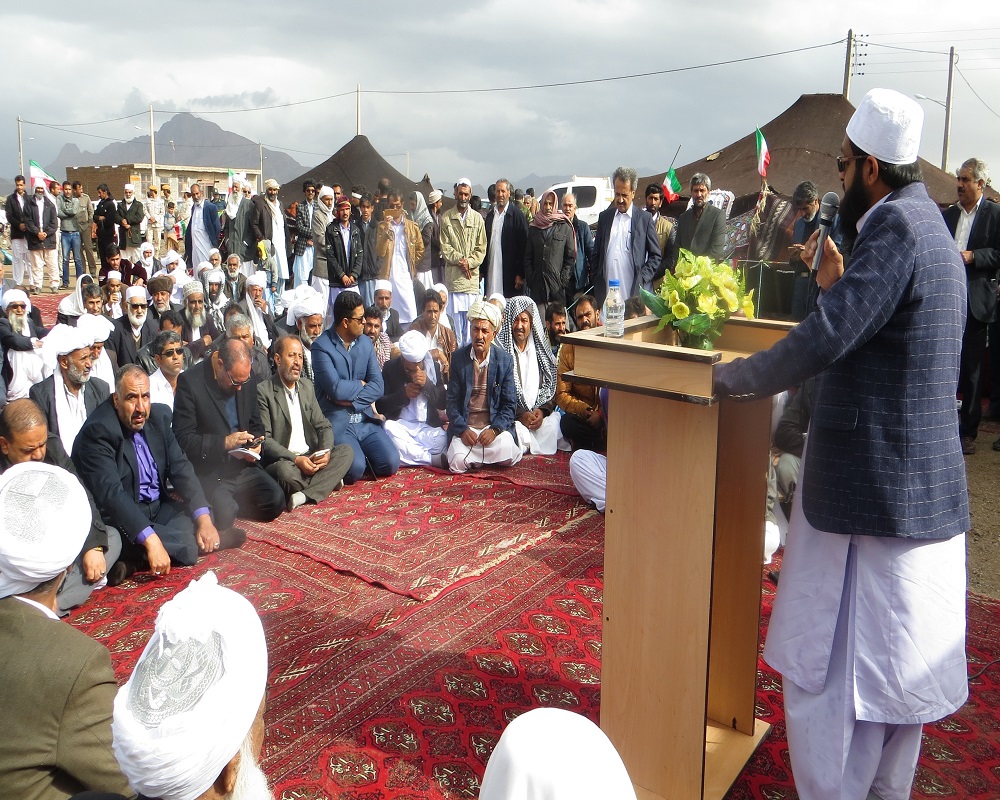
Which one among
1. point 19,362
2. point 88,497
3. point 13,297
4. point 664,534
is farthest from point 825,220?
point 13,297

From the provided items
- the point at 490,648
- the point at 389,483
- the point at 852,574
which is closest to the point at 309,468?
the point at 389,483

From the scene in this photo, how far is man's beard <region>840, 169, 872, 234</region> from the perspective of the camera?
7.38 feet

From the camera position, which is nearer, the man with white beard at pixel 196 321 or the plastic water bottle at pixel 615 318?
the plastic water bottle at pixel 615 318

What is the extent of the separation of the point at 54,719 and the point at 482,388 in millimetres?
4675

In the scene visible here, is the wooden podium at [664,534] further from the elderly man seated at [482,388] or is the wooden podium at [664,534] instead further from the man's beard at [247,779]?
the elderly man seated at [482,388]

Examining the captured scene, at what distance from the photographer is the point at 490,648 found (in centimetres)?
352

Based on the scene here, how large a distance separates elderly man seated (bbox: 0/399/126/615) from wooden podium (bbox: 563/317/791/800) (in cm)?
255

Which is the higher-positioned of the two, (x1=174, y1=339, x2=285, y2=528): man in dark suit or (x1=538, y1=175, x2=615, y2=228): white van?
(x1=538, y1=175, x2=615, y2=228): white van

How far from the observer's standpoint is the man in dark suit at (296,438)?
5367mm

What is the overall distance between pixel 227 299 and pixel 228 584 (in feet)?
16.5

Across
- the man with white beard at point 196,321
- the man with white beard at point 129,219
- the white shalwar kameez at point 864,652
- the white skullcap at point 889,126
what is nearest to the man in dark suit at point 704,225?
the man with white beard at point 196,321

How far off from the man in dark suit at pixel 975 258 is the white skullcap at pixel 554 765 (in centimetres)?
598

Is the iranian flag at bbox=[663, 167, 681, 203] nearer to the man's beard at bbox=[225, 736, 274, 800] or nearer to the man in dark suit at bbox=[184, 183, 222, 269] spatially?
the man in dark suit at bbox=[184, 183, 222, 269]

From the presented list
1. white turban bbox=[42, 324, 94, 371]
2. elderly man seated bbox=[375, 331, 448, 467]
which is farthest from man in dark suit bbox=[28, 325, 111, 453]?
elderly man seated bbox=[375, 331, 448, 467]
